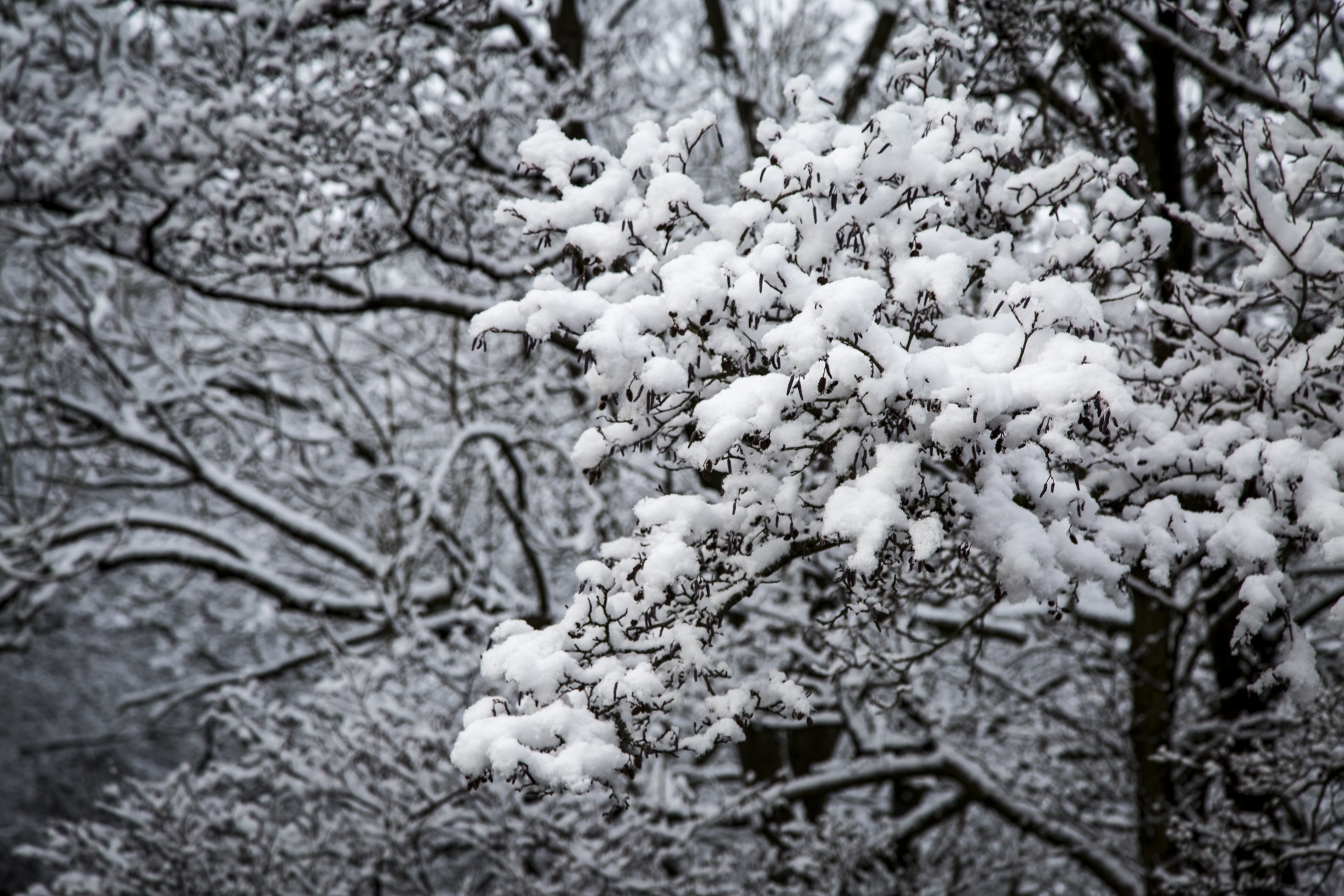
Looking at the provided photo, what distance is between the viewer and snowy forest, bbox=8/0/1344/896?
7.55 feet

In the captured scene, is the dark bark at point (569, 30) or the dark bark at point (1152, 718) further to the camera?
the dark bark at point (569, 30)

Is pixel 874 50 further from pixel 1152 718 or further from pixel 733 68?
pixel 1152 718

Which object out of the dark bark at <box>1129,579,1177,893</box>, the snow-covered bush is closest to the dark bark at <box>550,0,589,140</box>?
the snow-covered bush

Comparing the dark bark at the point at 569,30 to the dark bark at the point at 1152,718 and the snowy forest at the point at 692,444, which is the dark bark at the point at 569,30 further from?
the dark bark at the point at 1152,718

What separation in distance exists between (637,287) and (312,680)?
31.7 feet

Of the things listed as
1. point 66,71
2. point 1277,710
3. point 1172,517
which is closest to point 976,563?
point 1172,517

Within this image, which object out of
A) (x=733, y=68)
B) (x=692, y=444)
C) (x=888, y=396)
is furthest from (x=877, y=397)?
(x=733, y=68)

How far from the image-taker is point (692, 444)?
7.81 feet

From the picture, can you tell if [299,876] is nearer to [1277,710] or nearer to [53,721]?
[1277,710]

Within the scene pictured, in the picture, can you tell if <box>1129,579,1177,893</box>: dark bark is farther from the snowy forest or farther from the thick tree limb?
the thick tree limb

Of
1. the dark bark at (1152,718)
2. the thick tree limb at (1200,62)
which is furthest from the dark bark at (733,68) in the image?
the dark bark at (1152,718)

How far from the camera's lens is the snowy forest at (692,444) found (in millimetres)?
2301

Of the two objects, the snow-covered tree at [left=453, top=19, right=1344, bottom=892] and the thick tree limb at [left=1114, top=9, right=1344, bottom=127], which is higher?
the thick tree limb at [left=1114, top=9, right=1344, bottom=127]

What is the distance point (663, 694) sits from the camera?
2404mm
